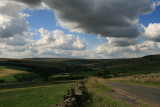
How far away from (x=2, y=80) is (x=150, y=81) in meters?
101

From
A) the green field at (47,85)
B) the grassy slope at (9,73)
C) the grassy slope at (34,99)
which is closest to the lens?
the grassy slope at (34,99)

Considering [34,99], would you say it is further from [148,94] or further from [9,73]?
[9,73]

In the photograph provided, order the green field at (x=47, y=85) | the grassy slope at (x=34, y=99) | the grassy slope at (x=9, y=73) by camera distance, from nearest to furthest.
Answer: the grassy slope at (x=34, y=99) → the green field at (x=47, y=85) → the grassy slope at (x=9, y=73)

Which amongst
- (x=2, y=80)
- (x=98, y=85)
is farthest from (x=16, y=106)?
(x=2, y=80)

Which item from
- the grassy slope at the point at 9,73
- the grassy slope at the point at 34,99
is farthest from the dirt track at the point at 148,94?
the grassy slope at the point at 9,73

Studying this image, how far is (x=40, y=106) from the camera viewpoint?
41.0ft

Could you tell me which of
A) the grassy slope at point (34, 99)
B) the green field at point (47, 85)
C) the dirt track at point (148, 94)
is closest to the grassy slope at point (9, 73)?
the green field at point (47, 85)

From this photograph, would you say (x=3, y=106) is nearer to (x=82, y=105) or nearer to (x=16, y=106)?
(x=16, y=106)

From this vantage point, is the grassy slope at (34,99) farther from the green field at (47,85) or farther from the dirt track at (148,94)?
the dirt track at (148,94)

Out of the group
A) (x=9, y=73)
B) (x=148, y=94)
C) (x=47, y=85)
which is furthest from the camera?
(x=9, y=73)

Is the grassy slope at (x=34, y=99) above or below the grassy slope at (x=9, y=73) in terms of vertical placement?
above

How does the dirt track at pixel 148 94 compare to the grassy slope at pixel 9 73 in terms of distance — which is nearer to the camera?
the dirt track at pixel 148 94

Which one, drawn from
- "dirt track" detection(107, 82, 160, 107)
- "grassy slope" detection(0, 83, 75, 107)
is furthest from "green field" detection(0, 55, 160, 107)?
"dirt track" detection(107, 82, 160, 107)

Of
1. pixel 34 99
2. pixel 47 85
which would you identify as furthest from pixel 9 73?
pixel 34 99
